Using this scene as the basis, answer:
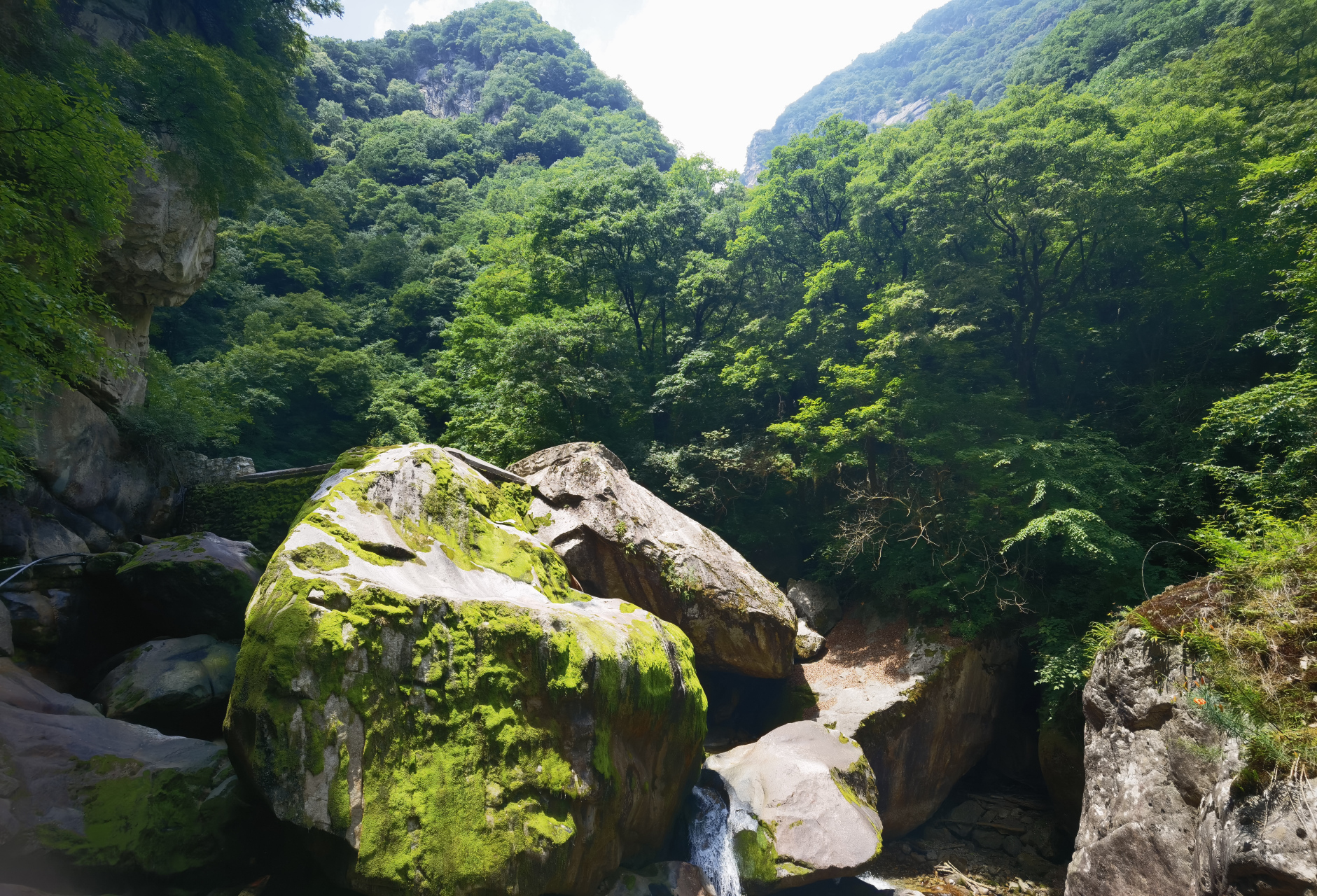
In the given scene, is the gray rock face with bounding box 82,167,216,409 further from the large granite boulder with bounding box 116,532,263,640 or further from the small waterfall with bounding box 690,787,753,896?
the small waterfall with bounding box 690,787,753,896

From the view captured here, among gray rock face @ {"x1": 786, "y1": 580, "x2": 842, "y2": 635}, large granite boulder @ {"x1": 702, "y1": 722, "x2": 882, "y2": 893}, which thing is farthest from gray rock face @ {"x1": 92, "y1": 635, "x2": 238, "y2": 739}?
gray rock face @ {"x1": 786, "y1": 580, "x2": 842, "y2": 635}

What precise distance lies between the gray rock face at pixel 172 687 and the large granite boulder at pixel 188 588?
58 cm

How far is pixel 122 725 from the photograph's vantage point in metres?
6.34

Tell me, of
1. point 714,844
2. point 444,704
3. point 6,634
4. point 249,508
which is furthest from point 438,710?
point 249,508

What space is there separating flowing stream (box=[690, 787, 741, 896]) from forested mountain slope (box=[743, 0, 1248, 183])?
20000 millimetres

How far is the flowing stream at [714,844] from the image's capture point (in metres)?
8.69

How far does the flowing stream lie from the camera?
342 inches

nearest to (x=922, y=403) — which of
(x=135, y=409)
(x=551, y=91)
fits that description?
(x=135, y=409)

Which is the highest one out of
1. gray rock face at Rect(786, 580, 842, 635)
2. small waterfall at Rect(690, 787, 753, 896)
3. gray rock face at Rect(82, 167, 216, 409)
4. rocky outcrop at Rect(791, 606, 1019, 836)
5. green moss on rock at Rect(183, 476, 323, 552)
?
gray rock face at Rect(82, 167, 216, 409)

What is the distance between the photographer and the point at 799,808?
9.47 m

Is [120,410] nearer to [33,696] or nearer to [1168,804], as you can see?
[33,696]

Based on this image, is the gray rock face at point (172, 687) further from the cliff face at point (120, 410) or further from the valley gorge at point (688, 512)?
the cliff face at point (120, 410)

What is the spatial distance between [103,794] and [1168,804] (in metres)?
11.1

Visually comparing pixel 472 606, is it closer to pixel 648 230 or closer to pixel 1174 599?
pixel 1174 599
